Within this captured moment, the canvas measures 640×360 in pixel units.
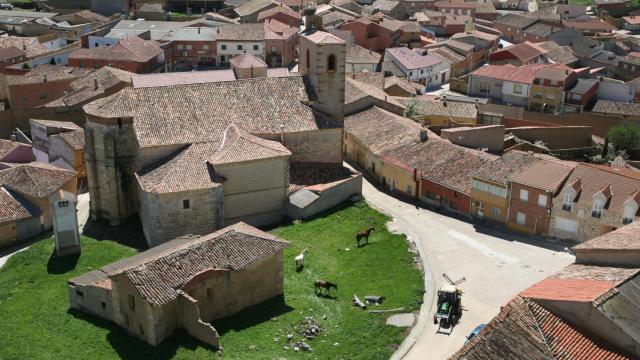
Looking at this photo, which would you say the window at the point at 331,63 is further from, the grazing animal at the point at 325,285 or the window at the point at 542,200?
the grazing animal at the point at 325,285

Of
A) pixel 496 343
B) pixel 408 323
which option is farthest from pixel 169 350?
pixel 496 343

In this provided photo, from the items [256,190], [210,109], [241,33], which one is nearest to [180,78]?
[210,109]

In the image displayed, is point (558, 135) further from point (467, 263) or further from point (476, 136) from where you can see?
point (467, 263)

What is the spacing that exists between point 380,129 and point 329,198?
11166mm

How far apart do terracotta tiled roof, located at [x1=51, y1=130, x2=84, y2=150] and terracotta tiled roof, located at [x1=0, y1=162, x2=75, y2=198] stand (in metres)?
4.77

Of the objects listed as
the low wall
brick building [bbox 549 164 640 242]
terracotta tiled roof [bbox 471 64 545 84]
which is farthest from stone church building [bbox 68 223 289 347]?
terracotta tiled roof [bbox 471 64 545 84]

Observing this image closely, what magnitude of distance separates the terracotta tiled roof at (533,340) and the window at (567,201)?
16911mm

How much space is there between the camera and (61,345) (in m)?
33.9

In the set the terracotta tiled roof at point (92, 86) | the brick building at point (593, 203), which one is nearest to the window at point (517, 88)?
the brick building at point (593, 203)

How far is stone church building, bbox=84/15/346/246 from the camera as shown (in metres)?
43.7

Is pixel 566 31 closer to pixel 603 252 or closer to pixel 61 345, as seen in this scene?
pixel 603 252

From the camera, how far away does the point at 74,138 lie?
54.9 metres

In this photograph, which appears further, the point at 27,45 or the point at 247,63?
the point at 27,45

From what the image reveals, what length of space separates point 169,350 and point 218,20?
7828 centimetres
